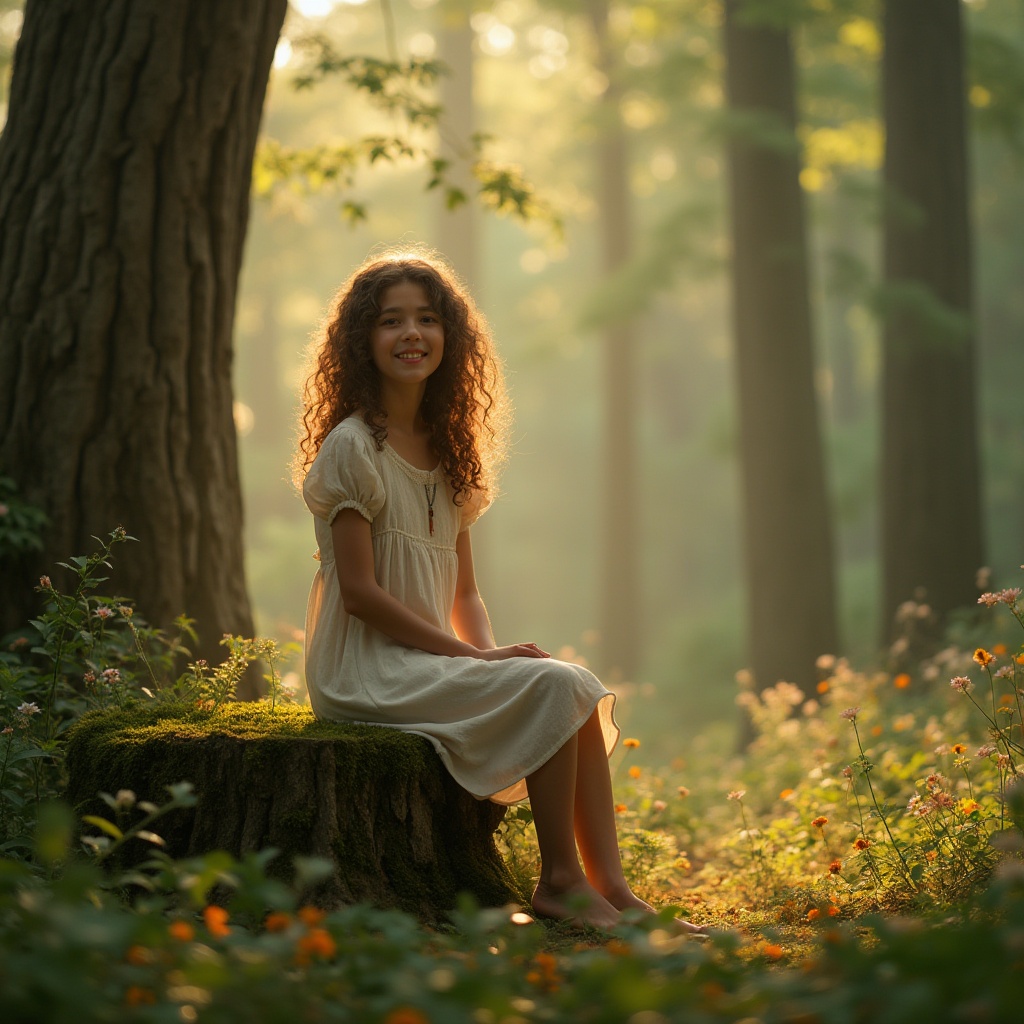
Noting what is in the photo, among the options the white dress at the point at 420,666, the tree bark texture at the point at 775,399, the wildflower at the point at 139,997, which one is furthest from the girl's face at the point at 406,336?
the tree bark texture at the point at 775,399

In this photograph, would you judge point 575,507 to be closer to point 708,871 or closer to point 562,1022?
point 708,871

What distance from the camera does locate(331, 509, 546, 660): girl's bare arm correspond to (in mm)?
3574

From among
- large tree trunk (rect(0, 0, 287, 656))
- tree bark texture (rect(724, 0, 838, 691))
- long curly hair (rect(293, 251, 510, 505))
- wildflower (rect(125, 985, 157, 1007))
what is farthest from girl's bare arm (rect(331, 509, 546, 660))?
tree bark texture (rect(724, 0, 838, 691))

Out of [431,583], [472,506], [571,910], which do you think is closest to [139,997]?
[571,910]

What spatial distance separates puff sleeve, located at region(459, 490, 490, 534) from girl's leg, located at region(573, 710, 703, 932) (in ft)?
3.37

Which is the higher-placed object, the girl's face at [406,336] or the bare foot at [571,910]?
the girl's face at [406,336]

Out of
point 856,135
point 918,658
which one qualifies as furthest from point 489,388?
point 856,135

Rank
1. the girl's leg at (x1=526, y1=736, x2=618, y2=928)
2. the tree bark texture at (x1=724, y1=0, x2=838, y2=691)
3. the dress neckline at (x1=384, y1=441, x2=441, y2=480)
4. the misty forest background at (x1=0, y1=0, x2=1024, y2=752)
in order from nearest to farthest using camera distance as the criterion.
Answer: the girl's leg at (x1=526, y1=736, x2=618, y2=928), the dress neckline at (x1=384, y1=441, x2=441, y2=480), the tree bark texture at (x1=724, y1=0, x2=838, y2=691), the misty forest background at (x1=0, y1=0, x2=1024, y2=752)

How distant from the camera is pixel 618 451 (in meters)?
17.6

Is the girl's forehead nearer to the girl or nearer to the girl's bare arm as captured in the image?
the girl

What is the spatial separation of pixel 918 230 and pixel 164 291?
787cm

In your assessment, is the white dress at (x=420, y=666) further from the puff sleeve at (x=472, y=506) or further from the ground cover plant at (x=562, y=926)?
the ground cover plant at (x=562, y=926)

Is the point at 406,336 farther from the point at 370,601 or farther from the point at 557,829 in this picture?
the point at 557,829

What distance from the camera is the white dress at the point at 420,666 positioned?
3312 millimetres
